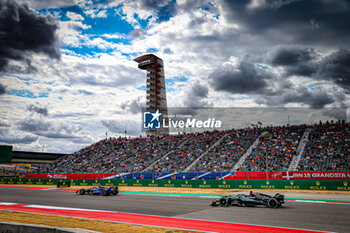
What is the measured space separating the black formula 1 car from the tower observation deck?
209 ft

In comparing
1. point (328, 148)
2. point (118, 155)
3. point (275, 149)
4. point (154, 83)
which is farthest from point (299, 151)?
point (154, 83)

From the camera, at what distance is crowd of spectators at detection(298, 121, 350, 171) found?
31.5m

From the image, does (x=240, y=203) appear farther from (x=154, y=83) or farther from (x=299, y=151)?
(x=154, y=83)

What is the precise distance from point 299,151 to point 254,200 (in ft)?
77.0

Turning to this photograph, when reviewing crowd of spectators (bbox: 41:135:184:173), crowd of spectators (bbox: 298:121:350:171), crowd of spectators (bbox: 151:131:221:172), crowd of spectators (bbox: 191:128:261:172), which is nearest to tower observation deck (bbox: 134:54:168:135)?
crowd of spectators (bbox: 41:135:184:173)

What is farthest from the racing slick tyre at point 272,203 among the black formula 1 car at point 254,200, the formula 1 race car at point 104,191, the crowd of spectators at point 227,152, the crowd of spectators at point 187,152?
the crowd of spectators at point 187,152

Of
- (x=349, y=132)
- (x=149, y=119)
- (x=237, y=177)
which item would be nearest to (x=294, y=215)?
(x=237, y=177)

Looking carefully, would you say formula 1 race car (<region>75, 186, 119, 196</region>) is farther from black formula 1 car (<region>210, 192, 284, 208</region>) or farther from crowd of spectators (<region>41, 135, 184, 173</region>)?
crowd of spectators (<region>41, 135, 184, 173</region>)

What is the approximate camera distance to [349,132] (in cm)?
3806

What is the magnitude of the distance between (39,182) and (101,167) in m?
10.7

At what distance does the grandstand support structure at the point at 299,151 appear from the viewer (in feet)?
112

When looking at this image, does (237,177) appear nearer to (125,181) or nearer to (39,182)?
(125,181)

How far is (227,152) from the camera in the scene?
4231 cm

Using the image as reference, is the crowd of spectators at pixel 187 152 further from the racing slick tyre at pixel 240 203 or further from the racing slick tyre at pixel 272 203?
the racing slick tyre at pixel 272 203
